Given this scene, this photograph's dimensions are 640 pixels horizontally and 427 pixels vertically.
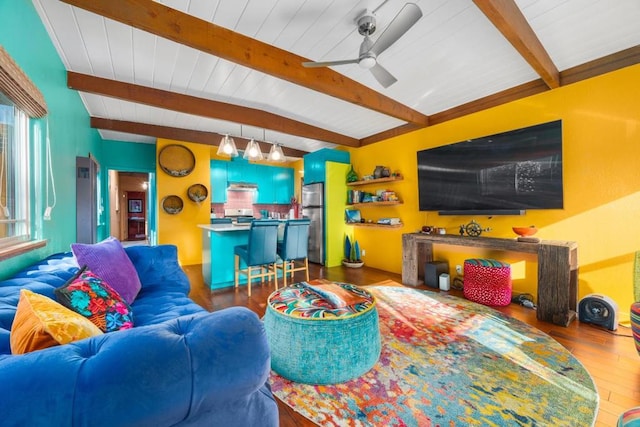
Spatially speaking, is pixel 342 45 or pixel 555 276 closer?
pixel 342 45

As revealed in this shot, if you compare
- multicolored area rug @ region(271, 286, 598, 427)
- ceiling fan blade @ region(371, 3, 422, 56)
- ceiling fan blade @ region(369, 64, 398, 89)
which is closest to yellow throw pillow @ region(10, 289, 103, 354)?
multicolored area rug @ region(271, 286, 598, 427)

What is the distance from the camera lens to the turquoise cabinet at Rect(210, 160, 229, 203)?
5.72 meters

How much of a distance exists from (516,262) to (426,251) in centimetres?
108

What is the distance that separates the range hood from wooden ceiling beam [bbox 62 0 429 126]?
4.05 meters

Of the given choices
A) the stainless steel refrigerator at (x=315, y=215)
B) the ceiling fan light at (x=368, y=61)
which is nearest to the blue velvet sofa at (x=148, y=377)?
the ceiling fan light at (x=368, y=61)

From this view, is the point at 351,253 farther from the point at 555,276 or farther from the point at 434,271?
the point at 555,276

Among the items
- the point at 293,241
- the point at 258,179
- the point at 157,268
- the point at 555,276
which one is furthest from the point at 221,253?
the point at 555,276

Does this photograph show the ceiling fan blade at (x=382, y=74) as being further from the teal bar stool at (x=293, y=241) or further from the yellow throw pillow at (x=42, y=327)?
the yellow throw pillow at (x=42, y=327)

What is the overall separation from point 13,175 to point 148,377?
199 centimetres

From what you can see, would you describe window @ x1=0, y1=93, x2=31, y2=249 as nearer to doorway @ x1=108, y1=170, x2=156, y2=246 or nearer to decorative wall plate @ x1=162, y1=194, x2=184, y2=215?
decorative wall plate @ x1=162, y1=194, x2=184, y2=215

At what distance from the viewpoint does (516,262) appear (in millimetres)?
3059

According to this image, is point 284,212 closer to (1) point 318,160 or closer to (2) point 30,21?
(1) point 318,160

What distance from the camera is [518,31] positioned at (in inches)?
71.8

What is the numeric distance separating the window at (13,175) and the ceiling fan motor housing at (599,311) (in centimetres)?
442
